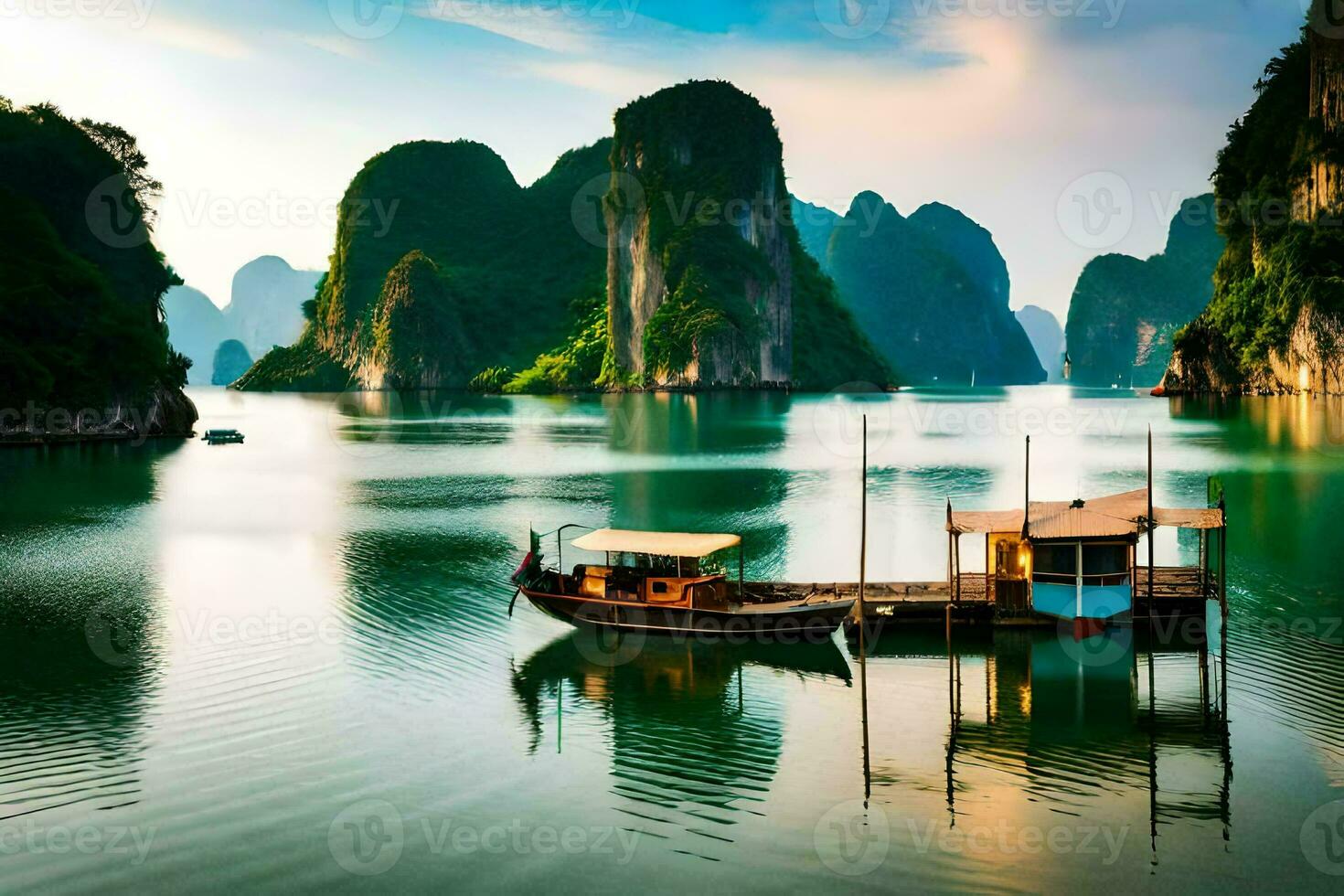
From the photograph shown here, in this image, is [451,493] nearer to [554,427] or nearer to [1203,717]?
[1203,717]

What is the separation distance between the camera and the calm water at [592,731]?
1548cm

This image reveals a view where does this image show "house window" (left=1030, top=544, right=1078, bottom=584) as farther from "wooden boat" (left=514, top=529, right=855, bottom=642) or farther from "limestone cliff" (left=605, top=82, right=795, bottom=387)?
"limestone cliff" (left=605, top=82, right=795, bottom=387)

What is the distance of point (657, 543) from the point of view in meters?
26.4

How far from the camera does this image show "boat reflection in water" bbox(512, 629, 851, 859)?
17391 mm

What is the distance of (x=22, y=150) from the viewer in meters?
85.2

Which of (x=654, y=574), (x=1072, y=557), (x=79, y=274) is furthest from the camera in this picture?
(x=79, y=274)

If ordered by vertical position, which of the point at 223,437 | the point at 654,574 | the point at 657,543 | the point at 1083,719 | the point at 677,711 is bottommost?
the point at 1083,719

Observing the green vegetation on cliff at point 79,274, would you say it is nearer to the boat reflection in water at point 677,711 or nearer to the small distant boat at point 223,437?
the small distant boat at point 223,437

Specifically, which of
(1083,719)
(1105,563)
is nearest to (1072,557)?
(1105,563)

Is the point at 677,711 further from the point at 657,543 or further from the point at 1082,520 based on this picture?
the point at 1082,520

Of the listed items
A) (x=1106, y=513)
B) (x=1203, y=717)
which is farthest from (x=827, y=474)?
(x=1203, y=717)

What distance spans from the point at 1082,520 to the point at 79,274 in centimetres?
7050

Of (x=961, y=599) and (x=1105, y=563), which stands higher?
(x=1105, y=563)

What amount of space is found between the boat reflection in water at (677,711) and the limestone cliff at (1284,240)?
9922cm
